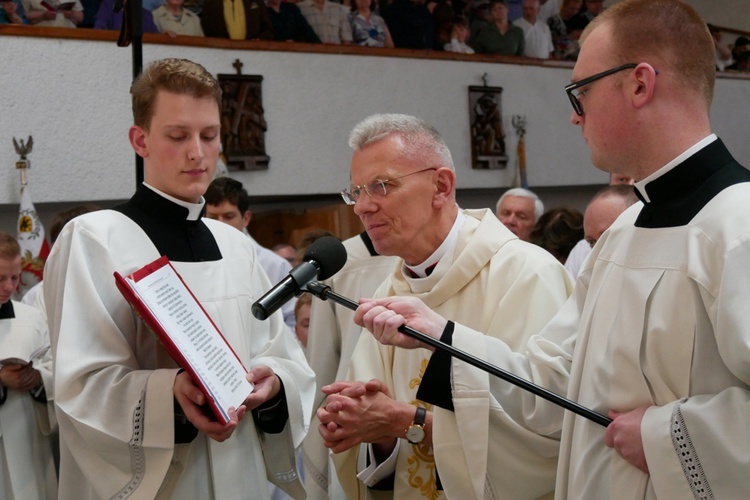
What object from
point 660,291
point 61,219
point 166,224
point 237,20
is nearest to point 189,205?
point 166,224

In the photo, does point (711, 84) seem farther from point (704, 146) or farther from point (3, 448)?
point (3, 448)

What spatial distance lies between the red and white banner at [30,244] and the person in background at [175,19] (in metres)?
2.48

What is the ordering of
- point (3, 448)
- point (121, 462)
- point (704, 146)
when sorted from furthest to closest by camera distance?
point (3, 448)
point (121, 462)
point (704, 146)

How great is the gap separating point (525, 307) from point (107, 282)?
1.32m

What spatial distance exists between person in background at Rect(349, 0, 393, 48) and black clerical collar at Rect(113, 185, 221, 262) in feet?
28.2

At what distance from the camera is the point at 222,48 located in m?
10.2

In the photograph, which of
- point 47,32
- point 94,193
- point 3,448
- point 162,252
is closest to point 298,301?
point 3,448

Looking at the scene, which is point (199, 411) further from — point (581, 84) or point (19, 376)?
point (19, 376)

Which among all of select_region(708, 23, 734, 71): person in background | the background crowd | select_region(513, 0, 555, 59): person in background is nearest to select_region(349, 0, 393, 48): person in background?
the background crowd

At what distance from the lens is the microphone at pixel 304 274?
7.25 feet

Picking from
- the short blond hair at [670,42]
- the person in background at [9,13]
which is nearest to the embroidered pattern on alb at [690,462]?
the short blond hair at [670,42]

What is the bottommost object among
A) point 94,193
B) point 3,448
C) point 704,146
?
point 3,448

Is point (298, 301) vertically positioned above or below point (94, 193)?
below

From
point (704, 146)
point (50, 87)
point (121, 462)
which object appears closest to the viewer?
point (704, 146)
